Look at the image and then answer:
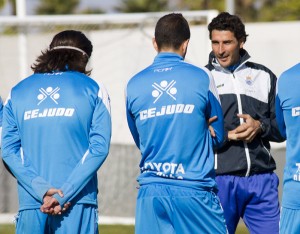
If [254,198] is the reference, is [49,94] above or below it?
above

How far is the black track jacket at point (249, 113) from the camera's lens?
8.06 metres

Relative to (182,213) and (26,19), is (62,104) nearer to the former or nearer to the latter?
(182,213)

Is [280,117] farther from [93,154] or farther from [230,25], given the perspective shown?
[93,154]

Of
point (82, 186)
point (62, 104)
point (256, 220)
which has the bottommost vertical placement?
point (256, 220)

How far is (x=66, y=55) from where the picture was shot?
23.6 feet

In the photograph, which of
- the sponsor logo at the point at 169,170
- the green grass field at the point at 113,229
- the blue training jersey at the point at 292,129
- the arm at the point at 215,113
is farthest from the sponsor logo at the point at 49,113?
the green grass field at the point at 113,229

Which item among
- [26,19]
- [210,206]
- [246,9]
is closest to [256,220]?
[210,206]

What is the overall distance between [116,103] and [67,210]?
8683 millimetres

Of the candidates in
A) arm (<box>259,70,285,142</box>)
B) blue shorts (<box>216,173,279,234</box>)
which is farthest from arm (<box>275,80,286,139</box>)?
blue shorts (<box>216,173,279,234</box>)

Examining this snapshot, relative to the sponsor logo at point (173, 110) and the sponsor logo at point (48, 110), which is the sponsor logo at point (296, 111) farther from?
the sponsor logo at point (48, 110)

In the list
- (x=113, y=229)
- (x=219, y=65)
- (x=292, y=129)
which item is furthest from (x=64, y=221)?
(x=113, y=229)

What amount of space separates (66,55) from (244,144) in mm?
1816

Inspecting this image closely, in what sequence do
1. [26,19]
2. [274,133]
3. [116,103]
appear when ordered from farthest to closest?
[116,103]
[26,19]
[274,133]

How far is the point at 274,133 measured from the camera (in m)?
8.01
